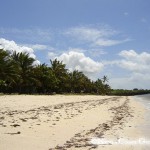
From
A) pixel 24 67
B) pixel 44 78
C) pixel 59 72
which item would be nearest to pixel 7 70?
pixel 24 67

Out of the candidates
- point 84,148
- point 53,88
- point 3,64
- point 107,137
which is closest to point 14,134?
point 84,148

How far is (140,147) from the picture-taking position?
332 inches

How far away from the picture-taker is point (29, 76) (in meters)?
49.7

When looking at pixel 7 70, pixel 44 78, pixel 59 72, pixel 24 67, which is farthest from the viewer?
pixel 59 72

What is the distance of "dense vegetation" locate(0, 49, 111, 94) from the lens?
42.4 metres

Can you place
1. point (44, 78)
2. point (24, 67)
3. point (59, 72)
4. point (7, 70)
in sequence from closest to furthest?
1. point (7, 70)
2. point (24, 67)
3. point (44, 78)
4. point (59, 72)

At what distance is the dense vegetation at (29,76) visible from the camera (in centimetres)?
4244

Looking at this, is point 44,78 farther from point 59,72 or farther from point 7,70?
point 7,70

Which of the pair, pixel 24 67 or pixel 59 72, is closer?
pixel 24 67

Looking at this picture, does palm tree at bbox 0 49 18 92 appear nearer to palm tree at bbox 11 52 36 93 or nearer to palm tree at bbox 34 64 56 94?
palm tree at bbox 11 52 36 93

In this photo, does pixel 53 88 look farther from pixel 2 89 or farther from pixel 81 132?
pixel 81 132

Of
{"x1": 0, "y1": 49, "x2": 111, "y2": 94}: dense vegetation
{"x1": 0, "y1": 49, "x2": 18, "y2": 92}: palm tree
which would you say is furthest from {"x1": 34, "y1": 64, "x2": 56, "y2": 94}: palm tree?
{"x1": 0, "y1": 49, "x2": 18, "y2": 92}: palm tree

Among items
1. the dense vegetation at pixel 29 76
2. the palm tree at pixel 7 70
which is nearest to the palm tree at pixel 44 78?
the dense vegetation at pixel 29 76

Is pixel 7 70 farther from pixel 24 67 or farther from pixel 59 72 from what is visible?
pixel 59 72
